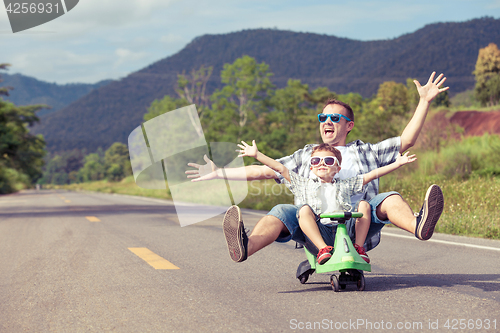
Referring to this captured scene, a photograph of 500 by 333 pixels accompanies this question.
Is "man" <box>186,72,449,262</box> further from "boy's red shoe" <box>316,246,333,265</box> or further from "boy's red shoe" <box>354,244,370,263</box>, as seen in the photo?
"boy's red shoe" <box>316,246,333,265</box>

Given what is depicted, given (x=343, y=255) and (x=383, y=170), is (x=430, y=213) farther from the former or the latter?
(x=343, y=255)

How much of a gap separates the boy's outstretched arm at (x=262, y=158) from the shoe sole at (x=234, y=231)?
0.46 m

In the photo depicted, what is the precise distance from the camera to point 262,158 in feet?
14.7

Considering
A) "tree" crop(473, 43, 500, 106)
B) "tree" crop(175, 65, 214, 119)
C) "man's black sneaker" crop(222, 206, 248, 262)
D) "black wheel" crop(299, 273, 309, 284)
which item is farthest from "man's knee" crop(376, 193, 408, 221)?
"tree" crop(473, 43, 500, 106)

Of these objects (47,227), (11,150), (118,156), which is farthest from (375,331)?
(118,156)

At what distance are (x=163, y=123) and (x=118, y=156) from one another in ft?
567

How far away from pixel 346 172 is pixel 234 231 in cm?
118

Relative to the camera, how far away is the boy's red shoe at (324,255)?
Answer: 4.27 m

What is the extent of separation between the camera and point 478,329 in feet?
11.3

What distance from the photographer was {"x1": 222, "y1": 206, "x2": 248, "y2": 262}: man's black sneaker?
425cm

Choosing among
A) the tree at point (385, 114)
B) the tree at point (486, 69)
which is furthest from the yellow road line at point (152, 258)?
the tree at point (486, 69)

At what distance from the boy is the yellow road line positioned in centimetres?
217

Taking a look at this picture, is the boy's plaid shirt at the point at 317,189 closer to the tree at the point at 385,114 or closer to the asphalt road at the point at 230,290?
the asphalt road at the point at 230,290

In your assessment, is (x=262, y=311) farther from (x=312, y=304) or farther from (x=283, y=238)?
(x=283, y=238)
